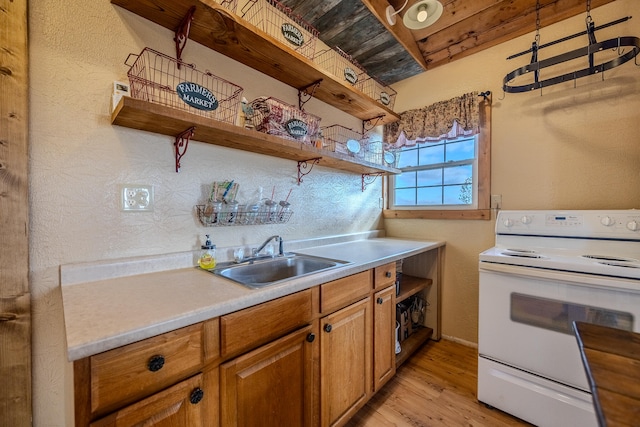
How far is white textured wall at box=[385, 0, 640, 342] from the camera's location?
1.64m

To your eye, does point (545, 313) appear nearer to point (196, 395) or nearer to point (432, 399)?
point (432, 399)

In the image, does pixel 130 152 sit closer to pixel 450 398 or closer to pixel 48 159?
pixel 48 159

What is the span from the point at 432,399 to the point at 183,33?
248 cm

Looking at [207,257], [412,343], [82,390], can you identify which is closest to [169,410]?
[82,390]

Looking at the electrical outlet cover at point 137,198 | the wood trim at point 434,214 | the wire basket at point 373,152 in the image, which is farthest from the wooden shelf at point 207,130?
the wood trim at point 434,214

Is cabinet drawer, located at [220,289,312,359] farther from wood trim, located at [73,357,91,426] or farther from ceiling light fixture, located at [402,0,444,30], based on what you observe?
ceiling light fixture, located at [402,0,444,30]

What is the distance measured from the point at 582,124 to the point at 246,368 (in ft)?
8.30

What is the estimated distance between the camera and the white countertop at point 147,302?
62cm

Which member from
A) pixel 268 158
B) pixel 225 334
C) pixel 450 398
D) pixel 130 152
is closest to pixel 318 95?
pixel 268 158

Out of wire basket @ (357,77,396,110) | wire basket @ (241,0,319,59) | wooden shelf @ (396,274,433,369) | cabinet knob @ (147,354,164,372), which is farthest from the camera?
wire basket @ (357,77,396,110)

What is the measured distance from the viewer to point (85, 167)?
1038 mm

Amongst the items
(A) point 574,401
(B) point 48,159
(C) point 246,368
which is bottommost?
(A) point 574,401

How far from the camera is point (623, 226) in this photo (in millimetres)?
1514

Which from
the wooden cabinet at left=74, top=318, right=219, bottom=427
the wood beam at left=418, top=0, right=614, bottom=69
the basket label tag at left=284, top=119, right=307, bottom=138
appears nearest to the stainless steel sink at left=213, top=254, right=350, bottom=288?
the wooden cabinet at left=74, top=318, right=219, bottom=427
